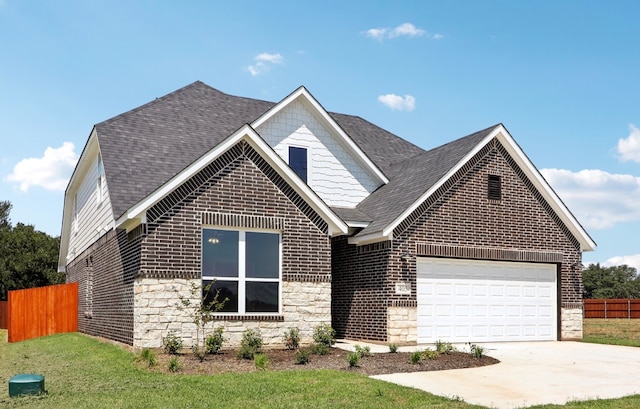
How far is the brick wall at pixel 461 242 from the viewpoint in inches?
745

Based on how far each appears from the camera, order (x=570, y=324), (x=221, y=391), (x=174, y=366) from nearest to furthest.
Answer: (x=221, y=391) → (x=174, y=366) → (x=570, y=324)

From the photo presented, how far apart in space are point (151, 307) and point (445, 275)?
8.55 m

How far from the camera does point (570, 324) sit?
21547 millimetres

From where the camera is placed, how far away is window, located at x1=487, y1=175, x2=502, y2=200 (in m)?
20.8

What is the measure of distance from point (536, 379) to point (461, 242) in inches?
306

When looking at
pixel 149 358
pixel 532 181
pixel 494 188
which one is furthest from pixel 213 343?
pixel 532 181

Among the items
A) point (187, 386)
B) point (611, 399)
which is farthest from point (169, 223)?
point (611, 399)

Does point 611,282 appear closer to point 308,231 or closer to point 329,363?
point 308,231

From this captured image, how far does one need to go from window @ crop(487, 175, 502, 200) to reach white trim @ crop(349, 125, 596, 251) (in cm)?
95

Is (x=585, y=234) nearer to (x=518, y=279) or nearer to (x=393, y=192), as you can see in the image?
(x=518, y=279)

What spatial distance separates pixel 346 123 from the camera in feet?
87.5

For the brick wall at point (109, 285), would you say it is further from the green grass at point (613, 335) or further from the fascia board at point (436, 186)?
the green grass at point (613, 335)

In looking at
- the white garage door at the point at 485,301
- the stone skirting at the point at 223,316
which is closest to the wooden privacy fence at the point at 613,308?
the white garage door at the point at 485,301

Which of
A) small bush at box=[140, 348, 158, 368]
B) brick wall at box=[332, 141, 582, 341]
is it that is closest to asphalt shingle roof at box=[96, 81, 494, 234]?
brick wall at box=[332, 141, 582, 341]
